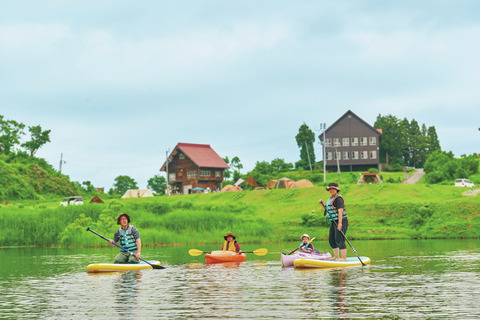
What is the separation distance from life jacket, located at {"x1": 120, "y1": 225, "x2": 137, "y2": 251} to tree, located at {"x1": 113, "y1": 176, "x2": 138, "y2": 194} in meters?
108

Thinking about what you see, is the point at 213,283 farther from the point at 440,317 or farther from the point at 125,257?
the point at 440,317

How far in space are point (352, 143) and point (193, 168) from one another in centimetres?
2959

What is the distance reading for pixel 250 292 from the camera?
48.0 feet

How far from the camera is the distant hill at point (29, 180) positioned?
7681 centimetres

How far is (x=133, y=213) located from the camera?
46156mm

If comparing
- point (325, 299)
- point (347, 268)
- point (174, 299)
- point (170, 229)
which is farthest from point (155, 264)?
point (170, 229)

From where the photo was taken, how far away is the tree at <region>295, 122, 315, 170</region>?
11794 centimetres

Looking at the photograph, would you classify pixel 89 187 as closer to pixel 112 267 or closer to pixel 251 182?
pixel 251 182

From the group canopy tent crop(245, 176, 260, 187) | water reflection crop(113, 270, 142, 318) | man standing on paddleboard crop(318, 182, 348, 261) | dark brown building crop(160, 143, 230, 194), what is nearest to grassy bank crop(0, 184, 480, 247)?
man standing on paddleboard crop(318, 182, 348, 261)

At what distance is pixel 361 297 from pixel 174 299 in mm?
4000

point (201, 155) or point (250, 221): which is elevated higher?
point (201, 155)

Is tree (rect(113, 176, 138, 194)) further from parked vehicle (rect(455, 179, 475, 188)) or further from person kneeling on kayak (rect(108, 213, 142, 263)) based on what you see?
person kneeling on kayak (rect(108, 213, 142, 263))

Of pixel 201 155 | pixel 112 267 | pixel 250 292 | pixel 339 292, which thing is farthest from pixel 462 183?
pixel 250 292

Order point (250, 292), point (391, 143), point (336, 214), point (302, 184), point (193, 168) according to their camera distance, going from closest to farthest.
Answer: point (250, 292)
point (336, 214)
point (302, 184)
point (193, 168)
point (391, 143)
